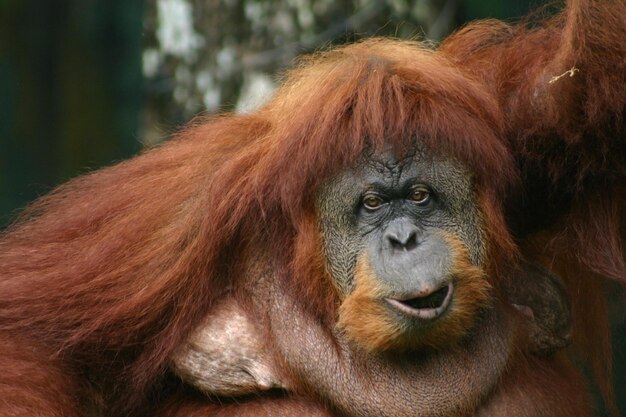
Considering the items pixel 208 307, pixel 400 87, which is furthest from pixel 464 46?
pixel 208 307

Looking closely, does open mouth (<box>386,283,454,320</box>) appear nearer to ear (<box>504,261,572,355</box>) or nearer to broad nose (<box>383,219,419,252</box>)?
broad nose (<box>383,219,419,252</box>)

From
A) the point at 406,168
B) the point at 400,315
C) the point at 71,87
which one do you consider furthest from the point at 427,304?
the point at 71,87

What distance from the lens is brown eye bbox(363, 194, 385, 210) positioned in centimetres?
348

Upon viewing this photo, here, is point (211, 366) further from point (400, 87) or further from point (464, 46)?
point (464, 46)

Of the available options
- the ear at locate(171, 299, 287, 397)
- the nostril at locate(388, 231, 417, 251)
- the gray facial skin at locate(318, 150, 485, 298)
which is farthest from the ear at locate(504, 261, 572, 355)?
the ear at locate(171, 299, 287, 397)

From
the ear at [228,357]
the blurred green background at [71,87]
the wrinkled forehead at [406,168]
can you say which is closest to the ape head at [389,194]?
the wrinkled forehead at [406,168]

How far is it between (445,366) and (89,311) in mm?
1217

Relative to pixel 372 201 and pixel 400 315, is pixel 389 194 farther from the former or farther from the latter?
pixel 400 315

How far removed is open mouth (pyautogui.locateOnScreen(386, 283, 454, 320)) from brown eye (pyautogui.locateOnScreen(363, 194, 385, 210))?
309 millimetres

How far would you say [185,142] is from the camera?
412 cm

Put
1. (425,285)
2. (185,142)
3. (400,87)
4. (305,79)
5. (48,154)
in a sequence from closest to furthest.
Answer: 1. (425,285)
2. (400,87)
3. (305,79)
4. (185,142)
5. (48,154)

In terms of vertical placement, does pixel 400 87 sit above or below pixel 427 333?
above

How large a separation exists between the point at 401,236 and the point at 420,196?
0.20m

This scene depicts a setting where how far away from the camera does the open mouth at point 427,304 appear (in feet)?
11.1
